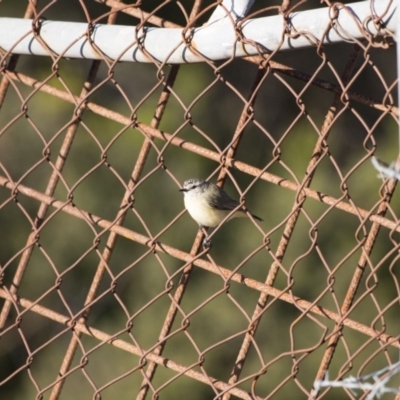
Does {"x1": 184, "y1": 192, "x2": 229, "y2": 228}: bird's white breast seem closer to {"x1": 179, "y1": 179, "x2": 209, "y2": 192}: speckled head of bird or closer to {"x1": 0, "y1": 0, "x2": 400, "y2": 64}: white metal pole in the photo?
{"x1": 179, "y1": 179, "x2": 209, "y2": 192}: speckled head of bird

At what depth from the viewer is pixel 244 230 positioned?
379 inches

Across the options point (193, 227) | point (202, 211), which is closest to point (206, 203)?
point (202, 211)

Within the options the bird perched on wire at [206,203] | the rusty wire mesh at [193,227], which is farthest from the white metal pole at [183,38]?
the rusty wire mesh at [193,227]

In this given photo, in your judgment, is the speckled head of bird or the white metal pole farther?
the speckled head of bird

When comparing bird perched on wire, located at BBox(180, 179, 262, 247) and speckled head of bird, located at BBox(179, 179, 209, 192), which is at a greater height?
speckled head of bird, located at BBox(179, 179, 209, 192)

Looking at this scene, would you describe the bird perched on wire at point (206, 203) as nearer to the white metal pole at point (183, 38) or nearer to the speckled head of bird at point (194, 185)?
the speckled head of bird at point (194, 185)

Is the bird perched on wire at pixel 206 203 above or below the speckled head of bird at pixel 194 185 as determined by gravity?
below

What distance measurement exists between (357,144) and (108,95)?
114 inches

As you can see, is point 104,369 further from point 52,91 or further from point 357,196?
point 52,91

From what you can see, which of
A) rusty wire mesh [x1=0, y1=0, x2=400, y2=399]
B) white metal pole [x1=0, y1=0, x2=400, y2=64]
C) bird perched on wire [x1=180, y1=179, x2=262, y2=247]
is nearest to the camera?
white metal pole [x1=0, y1=0, x2=400, y2=64]

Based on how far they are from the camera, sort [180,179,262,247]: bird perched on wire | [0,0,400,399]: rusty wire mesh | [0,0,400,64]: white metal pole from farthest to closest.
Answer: [0,0,400,399]: rusty wire mesh, [180,179,262,247]: bird perched on wire, [0,0,400,64]: white metal pole

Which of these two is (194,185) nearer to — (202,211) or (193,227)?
(202,211)

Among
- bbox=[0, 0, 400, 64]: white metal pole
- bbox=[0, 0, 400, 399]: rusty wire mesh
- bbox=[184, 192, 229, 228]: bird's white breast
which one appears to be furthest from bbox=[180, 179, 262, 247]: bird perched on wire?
bbox=[0, 0, 400, 399]: rusty wire mesh

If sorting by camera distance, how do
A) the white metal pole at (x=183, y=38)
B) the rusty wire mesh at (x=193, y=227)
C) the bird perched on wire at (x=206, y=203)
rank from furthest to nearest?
the rusty wire mesh at (x=193, y=227)
the bird perched on wire at (x=206, y=203)
the white metal pole at (x=183, y=38)
